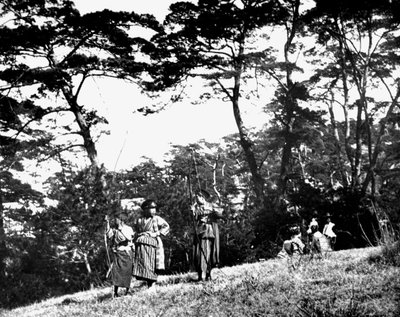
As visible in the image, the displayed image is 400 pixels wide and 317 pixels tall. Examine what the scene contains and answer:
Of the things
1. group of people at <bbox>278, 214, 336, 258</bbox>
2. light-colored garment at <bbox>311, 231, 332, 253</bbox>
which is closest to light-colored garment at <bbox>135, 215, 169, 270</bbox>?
group of people at <bbox>278, 214, 336, 258</bbox>

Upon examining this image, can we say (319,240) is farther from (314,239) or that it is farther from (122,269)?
(122,269)

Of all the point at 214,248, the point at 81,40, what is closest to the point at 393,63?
the point at 81,40

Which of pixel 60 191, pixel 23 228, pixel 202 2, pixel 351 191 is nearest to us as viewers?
pixel 60 191

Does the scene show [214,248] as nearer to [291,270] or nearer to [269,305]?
[291,270]

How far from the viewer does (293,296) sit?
195 inches

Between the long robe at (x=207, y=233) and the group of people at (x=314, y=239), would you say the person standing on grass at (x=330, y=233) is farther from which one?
the long robe at (x=207, y=233)

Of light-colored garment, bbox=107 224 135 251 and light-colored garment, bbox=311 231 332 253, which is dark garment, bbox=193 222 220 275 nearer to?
light-colored garment, bbox=107 224 135 251

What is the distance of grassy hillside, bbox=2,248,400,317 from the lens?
4.33 m

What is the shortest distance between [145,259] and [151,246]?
28cm

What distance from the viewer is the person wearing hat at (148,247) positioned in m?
7.88

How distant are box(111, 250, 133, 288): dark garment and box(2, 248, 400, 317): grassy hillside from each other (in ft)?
3.22

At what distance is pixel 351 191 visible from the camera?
1463 centimetres

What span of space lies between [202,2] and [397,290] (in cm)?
1455

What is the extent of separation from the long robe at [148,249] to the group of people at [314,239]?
4949 mm
